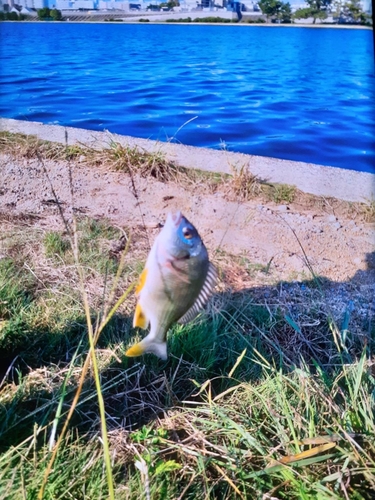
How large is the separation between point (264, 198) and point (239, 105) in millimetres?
784

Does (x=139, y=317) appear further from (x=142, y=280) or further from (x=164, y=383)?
(x=164, y=383)

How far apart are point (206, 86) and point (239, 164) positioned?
28.1 inches

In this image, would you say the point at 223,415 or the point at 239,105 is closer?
the point at 223,415

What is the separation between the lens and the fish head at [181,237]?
2.86 feet

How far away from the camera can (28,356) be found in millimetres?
1931

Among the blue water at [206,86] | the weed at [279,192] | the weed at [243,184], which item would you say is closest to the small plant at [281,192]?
the weed at [279,192]

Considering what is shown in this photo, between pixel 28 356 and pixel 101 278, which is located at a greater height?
pixel 101 278

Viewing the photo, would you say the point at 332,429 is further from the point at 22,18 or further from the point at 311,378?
the point at 22,18

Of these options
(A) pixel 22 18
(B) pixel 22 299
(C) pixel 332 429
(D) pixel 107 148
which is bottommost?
(C) pixel 332 429

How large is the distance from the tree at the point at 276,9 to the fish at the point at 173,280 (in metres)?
0.66

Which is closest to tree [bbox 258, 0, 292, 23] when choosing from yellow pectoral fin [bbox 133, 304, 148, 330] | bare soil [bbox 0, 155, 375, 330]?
yellow pectoral fin [bbox 133, 304, 148, 330]

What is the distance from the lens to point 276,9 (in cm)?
125

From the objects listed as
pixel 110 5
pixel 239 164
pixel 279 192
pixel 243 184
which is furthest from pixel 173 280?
pixel 279 192

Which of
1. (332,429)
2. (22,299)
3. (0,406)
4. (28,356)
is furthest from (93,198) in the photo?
A: (332,429)
